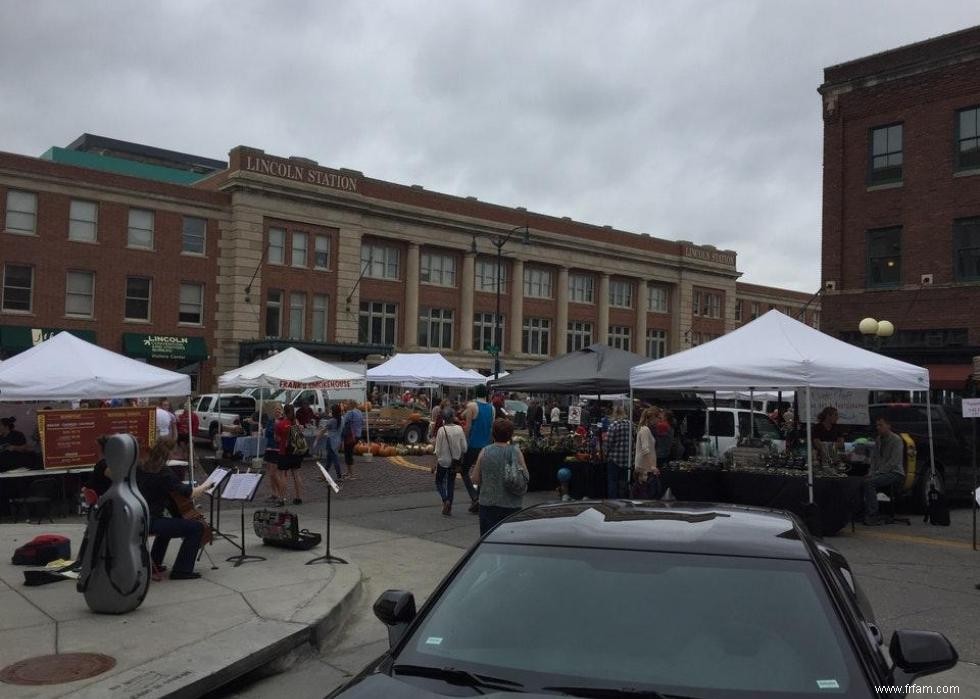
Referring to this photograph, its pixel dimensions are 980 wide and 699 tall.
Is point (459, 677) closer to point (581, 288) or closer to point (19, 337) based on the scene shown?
point (19, 337)

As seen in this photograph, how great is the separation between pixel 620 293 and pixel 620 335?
134 inches

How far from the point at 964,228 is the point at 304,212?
33.9 meters

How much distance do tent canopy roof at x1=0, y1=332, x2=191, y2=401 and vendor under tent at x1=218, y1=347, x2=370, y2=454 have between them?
7.06m

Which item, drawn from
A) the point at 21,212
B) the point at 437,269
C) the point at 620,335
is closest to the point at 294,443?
the point at 21,212

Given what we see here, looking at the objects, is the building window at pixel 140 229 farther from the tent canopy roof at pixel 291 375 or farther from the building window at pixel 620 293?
the building window at pixel 620 293

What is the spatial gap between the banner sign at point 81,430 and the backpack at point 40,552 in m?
3.24

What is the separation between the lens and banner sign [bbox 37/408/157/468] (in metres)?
12.8

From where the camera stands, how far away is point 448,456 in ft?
43.7

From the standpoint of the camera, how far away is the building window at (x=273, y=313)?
4645 centimetres

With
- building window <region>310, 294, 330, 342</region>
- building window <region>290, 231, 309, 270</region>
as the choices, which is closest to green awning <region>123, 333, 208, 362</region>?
building window <region>310, 294, 330, 342</region>

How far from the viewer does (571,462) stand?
49.0 ft

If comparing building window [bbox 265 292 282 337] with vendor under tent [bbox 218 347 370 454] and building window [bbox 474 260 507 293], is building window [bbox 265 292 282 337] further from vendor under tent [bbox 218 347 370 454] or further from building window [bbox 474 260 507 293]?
vendor under tent [bbox 218 347 370 454]

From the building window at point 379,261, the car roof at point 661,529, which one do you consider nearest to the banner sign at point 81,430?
the car roof at point 661,529

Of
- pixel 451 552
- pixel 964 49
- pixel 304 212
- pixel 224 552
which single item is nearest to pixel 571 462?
pixel 451 552
